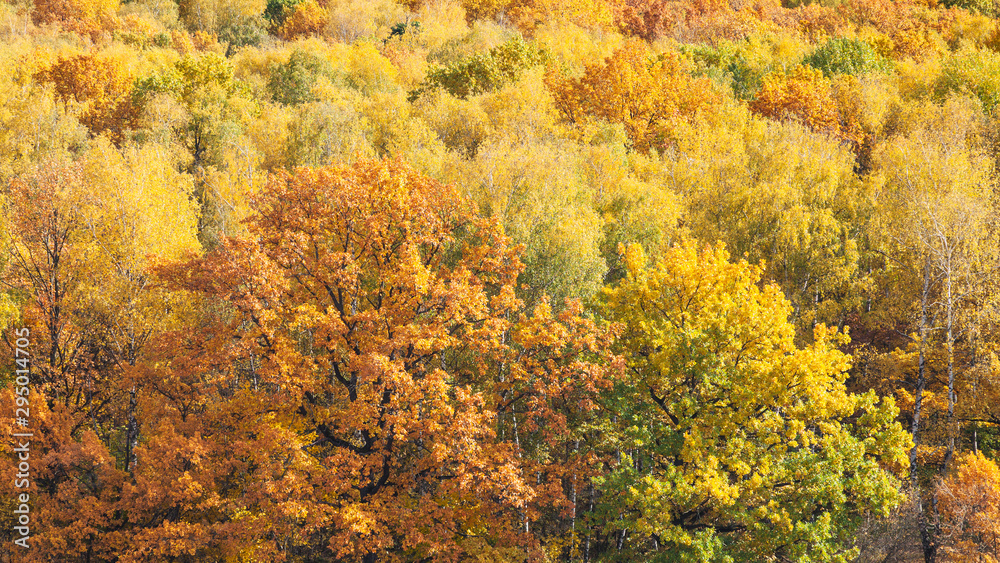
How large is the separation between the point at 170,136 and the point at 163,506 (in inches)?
1493

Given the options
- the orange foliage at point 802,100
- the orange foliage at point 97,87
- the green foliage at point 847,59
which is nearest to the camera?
the orange foliage at point 802,100

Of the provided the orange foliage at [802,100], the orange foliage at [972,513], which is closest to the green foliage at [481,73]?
the orange foliage at [802,100]

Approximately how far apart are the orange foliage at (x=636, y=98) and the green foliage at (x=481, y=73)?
4662 millimetres

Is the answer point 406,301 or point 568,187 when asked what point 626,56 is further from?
point 406,301

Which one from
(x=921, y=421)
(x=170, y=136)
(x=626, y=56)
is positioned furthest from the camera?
(x=626, y=56)

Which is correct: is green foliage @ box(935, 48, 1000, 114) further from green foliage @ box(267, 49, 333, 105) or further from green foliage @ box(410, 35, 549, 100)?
green foliage @ box(267, 49, 333, 105)

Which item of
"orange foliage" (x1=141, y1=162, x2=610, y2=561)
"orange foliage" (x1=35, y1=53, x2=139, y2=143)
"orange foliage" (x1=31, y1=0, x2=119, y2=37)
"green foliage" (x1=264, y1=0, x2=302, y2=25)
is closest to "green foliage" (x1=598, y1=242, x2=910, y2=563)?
"orange foliage" (x1=141, y1=162, x2=610, y2=561)

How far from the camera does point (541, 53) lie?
245 ft

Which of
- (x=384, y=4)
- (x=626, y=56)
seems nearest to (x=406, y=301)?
(x=626, y=56)

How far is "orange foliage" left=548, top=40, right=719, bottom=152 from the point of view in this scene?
5919cm

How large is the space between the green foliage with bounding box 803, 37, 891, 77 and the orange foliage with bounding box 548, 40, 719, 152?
14546mm

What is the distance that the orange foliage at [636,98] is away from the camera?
59188mm

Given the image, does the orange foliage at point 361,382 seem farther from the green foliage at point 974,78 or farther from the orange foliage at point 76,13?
the orange foliage at point 76,13

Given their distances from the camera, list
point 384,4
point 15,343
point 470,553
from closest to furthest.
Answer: point 470,553
point 15,343
point 384,4
